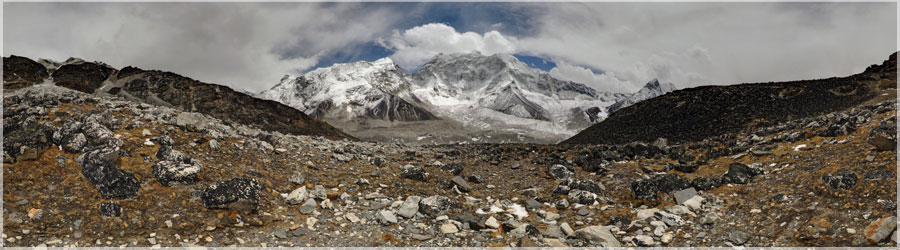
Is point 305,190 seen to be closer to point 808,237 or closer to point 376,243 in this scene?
point 376,243

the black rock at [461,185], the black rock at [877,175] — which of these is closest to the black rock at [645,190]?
the black rock at [877,175]

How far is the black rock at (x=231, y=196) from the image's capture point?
7.47m

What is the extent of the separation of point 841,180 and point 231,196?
11.9 meters

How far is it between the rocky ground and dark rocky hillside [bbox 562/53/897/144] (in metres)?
30.6

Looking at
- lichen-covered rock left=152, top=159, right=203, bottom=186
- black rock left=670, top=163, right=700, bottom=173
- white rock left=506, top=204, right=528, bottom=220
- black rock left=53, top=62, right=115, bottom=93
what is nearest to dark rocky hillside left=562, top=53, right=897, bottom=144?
black rock left=670, top=163, right=700, bottom=173

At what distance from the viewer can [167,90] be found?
63.2 m

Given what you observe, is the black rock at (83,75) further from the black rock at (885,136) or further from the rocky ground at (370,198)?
the black rock at (885,136)

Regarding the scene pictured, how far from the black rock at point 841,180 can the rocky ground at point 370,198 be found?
33 millimetres

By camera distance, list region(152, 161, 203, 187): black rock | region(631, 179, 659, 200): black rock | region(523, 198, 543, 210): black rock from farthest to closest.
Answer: region(523, 198, 543, 210): black rock → region(631, 179, 659, 200): black rock → region(152, 161, 203, 187): black rock

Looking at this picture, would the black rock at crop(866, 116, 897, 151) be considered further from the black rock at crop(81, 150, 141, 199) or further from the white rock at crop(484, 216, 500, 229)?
the black rock at crop(81, 150, 141, 199)

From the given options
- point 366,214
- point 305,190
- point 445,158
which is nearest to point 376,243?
point 366,214

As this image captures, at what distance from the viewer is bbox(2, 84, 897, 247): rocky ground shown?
6.48 m

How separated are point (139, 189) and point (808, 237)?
1190 centimetres

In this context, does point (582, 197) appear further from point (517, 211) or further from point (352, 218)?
point (352, 218)
